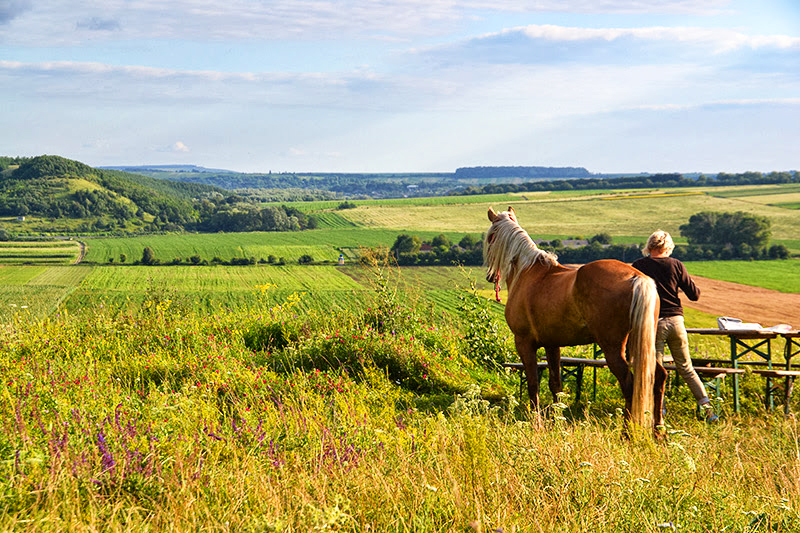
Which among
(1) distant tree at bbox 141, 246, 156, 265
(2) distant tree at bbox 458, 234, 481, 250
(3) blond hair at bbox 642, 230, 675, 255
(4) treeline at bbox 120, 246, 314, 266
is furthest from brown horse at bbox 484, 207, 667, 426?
(1) distant tree at bbox 141, 246, 156, 265

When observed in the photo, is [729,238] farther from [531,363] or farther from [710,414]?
[531,363]

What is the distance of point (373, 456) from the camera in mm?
3162

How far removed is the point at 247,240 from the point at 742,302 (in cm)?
7065

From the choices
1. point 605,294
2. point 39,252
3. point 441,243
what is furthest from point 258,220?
point 605,294

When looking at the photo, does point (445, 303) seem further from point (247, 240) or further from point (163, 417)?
point (247, 240)

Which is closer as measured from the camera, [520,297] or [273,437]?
[273,437]

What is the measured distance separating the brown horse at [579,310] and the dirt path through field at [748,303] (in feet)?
115

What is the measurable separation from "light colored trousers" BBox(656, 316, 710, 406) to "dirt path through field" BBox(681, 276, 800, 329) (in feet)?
114

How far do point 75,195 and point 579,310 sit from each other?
147m

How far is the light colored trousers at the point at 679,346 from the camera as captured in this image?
5.00m

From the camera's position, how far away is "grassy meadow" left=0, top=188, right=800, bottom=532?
7.96ft

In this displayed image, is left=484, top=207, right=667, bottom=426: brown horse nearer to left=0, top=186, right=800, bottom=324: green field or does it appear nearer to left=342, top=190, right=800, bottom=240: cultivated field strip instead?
left=0, top=186, right=800, bottom=324: green field

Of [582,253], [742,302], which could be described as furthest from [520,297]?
[582,253]

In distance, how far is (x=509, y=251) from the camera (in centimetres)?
538
